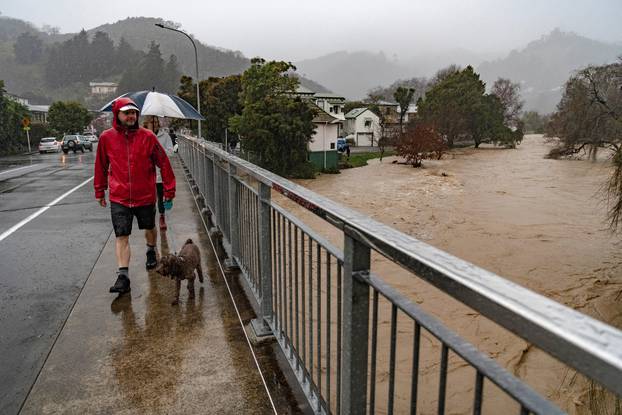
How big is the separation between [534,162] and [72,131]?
2148 inches

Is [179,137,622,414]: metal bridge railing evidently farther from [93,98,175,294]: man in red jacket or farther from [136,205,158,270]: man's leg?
[136,205,158,270]: man's leg

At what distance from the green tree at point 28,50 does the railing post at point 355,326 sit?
215903mm

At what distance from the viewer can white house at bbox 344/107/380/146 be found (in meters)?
67.2

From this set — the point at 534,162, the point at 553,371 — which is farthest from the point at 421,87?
the point at 553,371

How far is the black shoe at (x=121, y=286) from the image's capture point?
4.30m

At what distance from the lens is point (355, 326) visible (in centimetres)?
169

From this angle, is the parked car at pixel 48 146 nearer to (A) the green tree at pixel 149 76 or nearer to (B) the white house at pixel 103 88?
(A) the green tree at pixel 149 76

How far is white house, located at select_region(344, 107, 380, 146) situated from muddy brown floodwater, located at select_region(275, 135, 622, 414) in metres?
26.9

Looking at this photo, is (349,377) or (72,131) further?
(72,131)

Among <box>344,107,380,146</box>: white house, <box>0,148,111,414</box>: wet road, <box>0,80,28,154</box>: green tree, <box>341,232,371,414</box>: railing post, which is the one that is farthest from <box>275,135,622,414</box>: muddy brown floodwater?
<box>344,107,380,146</box>: white house

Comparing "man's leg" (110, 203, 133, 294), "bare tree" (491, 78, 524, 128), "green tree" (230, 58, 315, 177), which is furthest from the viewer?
"bare tree" (491, 78, 524, 128)

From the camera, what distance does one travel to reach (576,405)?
22.5 ft

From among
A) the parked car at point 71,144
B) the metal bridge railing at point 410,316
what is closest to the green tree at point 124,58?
the parked car at point 71,144

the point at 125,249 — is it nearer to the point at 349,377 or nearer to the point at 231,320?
the point at 231,320
